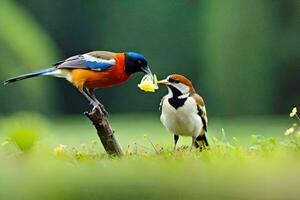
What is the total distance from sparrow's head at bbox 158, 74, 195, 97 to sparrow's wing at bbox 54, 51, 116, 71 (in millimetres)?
486

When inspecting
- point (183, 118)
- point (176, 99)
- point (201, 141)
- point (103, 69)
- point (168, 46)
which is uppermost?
point (103, 69)

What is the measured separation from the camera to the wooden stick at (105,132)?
5.62m

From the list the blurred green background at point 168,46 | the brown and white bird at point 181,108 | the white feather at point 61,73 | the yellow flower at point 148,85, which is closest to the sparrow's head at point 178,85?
the brown and white bird at point 181,108

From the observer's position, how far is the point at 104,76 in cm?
656

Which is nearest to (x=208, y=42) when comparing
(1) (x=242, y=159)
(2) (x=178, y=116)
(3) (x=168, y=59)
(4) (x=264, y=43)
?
(4) (x=264, y=43)

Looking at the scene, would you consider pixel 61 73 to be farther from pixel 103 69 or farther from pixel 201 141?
pixel 201 141

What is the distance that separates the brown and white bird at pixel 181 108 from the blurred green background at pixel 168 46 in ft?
43.3

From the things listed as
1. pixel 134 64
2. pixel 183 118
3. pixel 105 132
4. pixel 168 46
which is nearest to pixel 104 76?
pixel 134 64

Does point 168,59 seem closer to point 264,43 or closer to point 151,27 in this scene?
point 151,27

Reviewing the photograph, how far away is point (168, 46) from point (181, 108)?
71.0 ft

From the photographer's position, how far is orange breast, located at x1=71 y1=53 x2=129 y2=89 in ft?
21.4

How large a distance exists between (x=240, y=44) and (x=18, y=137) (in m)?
16.5

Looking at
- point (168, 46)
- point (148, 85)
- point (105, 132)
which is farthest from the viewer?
point (168, 46)

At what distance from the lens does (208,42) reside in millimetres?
22828
